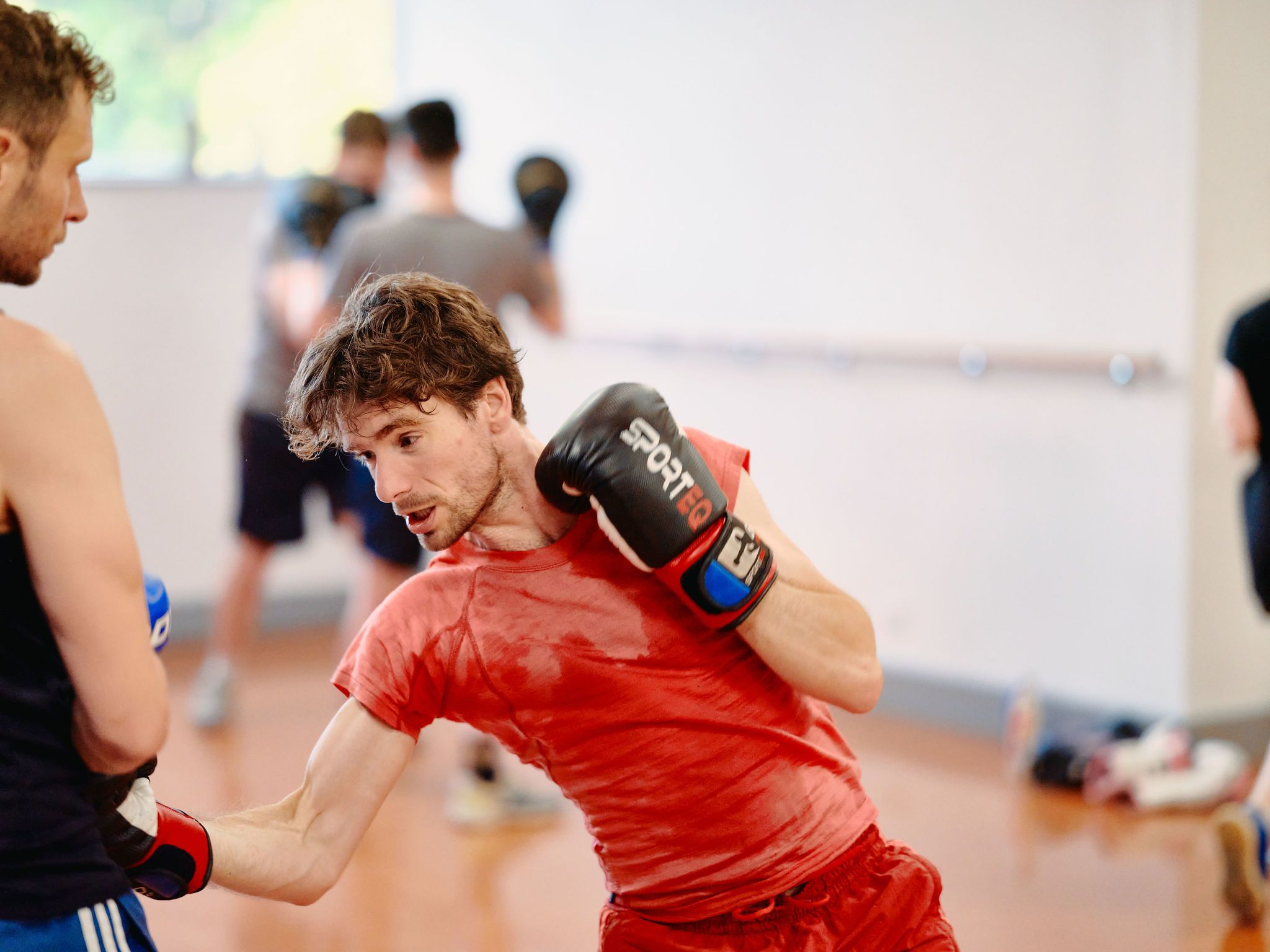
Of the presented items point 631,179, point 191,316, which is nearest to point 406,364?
point 631,179

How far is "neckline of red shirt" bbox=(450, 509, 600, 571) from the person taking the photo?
5.30 feet

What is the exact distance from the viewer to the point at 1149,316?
12.6 ft

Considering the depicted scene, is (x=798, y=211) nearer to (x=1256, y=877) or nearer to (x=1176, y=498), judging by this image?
(x=1176, y=498)

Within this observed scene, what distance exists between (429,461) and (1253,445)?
223 centimetres

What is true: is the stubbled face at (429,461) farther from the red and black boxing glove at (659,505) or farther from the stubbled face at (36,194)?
the stubbled face at (36,194)

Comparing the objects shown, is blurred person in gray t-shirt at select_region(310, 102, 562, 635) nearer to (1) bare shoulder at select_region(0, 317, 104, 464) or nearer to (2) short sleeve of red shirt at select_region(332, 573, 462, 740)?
(2) short sleeve of red shirt at select_region(332, 573, 462, 740)

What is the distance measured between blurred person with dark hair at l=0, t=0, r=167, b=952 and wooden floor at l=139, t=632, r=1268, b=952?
47.3 inches

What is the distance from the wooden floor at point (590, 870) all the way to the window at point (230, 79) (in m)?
2.41

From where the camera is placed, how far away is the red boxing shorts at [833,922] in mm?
1608

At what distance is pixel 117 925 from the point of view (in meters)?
1.25

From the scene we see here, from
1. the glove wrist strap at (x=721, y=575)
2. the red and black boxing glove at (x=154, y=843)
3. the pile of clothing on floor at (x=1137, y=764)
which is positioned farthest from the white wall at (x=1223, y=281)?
the red and black boxing glove at (x=154, y=843)

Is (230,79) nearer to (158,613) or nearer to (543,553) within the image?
(543,553)

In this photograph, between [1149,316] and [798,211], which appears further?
[798,211]

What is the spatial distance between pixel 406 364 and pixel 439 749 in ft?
9.55
